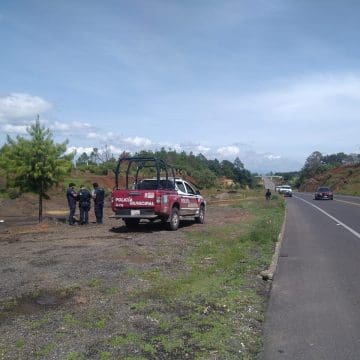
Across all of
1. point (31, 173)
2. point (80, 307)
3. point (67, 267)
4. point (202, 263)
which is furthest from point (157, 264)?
point (31, 173)

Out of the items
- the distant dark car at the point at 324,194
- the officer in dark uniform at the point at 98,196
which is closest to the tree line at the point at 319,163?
the distant dark car at the point at 324,194

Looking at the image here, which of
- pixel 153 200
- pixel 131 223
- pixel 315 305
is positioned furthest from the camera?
pixel 131 223

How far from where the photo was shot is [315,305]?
7.43 meters

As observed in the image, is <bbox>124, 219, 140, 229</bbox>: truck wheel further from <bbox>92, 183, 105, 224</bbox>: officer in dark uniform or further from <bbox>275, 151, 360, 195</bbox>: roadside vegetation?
<bbox>275, 151, 360, 195</bbox>: roadside vegetation

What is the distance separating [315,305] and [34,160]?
46.4 ft

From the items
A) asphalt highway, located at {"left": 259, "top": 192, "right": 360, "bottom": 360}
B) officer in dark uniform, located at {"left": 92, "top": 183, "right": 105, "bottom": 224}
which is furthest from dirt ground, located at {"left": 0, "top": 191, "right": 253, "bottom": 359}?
officer in dark uniform, located at {"left": 92, "top": 183, "right": 105, "bottom": 224}

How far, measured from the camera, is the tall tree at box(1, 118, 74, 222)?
61.6 ft

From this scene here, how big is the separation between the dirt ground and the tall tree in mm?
4184

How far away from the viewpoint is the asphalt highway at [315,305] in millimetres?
5496

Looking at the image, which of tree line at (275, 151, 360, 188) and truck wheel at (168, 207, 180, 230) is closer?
truck wheel at (168, 207, 180, 230)

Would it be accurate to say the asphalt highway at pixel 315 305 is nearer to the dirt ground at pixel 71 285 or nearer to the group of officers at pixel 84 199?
the dirt ground at pixel 71 285

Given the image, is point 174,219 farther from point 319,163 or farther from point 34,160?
point 319,163

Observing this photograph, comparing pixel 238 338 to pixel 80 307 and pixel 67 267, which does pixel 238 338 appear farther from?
pixel 67 267

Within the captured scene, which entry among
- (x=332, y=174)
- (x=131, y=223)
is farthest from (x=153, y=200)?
(x=332, y=174)
